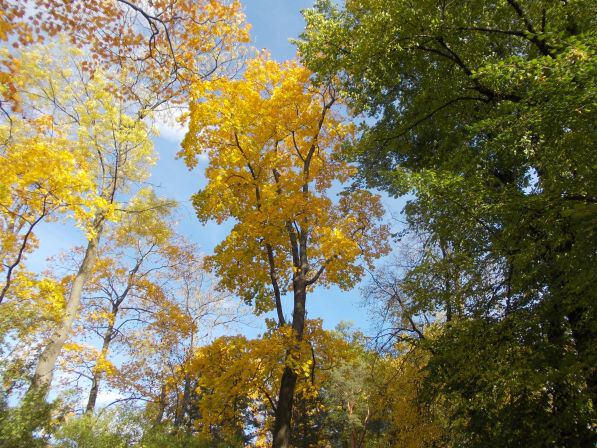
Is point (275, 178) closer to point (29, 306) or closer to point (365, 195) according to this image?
point (365, 195)

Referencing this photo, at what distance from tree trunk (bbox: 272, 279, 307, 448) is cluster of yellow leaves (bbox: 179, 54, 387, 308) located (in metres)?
0.73

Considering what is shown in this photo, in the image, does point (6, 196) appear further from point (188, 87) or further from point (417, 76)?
point (417, 76)

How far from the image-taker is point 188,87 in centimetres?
600

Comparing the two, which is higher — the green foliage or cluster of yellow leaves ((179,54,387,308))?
cluster of yellow leaves ((179,54,387,308))

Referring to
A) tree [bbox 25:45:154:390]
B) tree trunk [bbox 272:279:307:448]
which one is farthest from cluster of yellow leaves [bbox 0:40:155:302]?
tree trunk [bbox 272:279:307:448]

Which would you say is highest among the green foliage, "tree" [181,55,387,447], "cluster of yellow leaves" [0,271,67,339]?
"tree" [181,55,387,447]

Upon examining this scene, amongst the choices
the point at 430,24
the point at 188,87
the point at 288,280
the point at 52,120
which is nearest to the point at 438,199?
the point at 430,24

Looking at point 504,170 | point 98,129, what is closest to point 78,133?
point 98,129

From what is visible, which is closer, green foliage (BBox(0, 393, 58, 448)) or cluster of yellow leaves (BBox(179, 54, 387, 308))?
green foliage (BBox(0, 393, 58, 448))

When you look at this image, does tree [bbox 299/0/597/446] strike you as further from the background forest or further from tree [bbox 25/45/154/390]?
tree [bbox 25/45/154/390]

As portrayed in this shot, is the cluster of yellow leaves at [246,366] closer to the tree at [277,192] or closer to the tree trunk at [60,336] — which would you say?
the tree at [277,192]

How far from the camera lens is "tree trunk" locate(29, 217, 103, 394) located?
8070mm

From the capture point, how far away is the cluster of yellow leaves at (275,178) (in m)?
9.48

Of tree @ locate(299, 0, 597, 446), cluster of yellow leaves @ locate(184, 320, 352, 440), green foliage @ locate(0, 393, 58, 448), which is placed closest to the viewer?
tree @ locate(299, 0, 597, 446)
